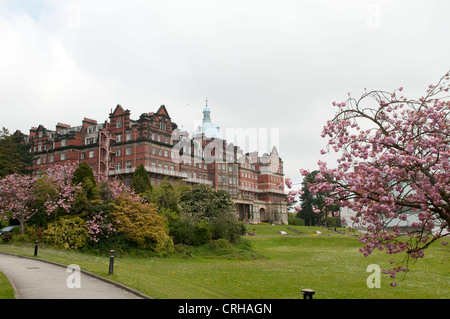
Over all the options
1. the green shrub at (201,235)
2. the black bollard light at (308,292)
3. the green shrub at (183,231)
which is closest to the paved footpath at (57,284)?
the black bollard light at (308,292)

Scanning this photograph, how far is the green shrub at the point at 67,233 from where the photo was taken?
29.8 m

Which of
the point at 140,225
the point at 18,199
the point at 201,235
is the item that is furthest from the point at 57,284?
the point at 201,235

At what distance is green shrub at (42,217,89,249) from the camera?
29817mm

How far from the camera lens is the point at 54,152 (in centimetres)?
6688

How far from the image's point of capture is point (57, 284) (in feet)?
46.4

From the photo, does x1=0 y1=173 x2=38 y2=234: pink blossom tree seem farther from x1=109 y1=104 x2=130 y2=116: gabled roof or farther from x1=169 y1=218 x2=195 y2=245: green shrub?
x1=109 y1=104 x2=130 y2=116: gabled roof

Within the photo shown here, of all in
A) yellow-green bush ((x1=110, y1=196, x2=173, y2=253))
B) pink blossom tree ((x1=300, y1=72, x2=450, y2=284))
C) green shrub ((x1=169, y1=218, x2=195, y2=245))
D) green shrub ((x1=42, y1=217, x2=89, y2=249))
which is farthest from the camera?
green shrub ((x1=169, y1=218, x2=195, y2=245))

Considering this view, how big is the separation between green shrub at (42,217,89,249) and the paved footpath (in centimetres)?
1063

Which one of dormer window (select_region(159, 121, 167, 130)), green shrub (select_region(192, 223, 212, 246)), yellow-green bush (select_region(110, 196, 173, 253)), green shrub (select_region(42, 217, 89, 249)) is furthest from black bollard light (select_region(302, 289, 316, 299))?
dormer window (select_region(159, 121, 167, 130))

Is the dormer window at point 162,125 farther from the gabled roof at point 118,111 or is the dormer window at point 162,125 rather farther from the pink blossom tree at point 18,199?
the pink blossom tree at point 18,199

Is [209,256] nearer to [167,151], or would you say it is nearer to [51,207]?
[51,207]
